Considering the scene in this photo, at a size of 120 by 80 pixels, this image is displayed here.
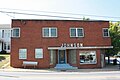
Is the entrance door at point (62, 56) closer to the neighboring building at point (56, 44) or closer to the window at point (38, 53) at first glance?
the neighboring building at point (56, 44)

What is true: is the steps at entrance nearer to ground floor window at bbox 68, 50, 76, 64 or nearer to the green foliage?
ground floor window at bbox 68, 50, 76, 64

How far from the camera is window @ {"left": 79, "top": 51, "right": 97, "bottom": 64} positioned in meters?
35.4

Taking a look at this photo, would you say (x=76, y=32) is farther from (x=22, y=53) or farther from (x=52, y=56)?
A: (x=22, y=53)

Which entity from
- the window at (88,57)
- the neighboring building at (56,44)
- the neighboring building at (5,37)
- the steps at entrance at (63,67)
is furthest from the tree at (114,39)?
the neighboring building at (5,37)

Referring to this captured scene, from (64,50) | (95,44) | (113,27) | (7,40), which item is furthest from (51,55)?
(7,40)

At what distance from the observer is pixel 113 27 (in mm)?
41312

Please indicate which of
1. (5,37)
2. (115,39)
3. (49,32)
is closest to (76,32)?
(49,32)

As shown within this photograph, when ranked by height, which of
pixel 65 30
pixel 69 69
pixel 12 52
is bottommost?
pixel 69 69

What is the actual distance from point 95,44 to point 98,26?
2.85 metres

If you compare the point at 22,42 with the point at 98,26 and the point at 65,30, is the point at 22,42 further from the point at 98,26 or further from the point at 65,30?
the point at 98,26

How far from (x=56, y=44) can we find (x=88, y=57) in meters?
5.06

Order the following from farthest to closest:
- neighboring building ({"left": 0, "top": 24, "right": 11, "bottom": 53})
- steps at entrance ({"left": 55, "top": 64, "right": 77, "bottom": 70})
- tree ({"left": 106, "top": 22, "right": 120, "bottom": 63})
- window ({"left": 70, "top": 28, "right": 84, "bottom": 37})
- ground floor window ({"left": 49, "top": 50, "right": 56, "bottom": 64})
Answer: neighboring building ({"left": 0, "top": 24, "right": 11, "bottom": 53}), tree ({"left": 106, "top": 22, "right": 120, "bottom": 63}), window ({"left": 70, "top": 28, "right": 84, "bottom": 37}), ground floor window ({"left": 49, "top": 50, "right": 56, "bottom": 64}), steps at entrance ({"left": 55, "top": 64, "right": 77, "bottom": 70})

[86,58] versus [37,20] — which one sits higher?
[37,20]

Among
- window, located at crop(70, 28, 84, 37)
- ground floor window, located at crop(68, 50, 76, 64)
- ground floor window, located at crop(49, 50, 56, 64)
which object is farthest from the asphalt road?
window, located at crop(70, 28, 84, 37)
